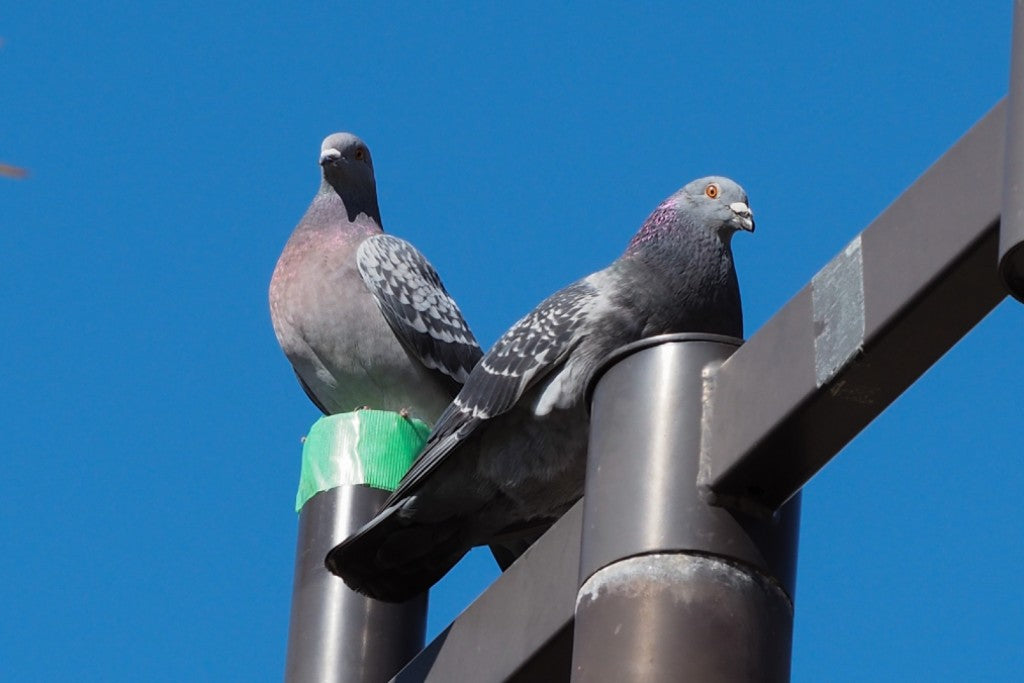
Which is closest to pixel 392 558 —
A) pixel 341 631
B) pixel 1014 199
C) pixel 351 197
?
pixel 341 631

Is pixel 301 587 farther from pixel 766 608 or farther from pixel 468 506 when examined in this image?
pixel 766 608

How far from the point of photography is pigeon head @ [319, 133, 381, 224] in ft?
36.6

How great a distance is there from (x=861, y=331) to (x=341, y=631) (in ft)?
10.8

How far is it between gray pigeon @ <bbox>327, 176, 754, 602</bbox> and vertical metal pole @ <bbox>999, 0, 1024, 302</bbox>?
14.2 ft

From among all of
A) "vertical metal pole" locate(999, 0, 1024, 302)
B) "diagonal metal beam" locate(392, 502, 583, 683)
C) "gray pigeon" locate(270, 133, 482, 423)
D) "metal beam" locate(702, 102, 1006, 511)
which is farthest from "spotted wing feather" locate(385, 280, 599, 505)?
"vertical metal pole" locate(999, 0, 1024, 302)

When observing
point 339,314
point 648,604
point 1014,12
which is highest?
point 339,314

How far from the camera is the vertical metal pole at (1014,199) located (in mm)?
3039

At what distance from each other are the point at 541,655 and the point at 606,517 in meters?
0.41

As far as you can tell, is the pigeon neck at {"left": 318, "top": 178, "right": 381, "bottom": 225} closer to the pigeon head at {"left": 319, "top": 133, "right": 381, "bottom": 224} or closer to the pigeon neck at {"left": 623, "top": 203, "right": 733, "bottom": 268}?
the pigeon head at {"left": 319, "top": 133, "right": 381, "bottom": 224}

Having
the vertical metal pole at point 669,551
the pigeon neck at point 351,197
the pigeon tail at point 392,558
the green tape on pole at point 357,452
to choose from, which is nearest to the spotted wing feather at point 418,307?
the pigeon neck at point 351,197

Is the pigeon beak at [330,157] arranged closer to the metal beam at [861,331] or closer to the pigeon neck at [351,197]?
the pigeon neck at [351,197]

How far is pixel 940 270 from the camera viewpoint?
352 centimetres

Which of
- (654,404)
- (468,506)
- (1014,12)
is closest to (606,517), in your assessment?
(654,404)

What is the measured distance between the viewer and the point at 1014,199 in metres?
3.06
